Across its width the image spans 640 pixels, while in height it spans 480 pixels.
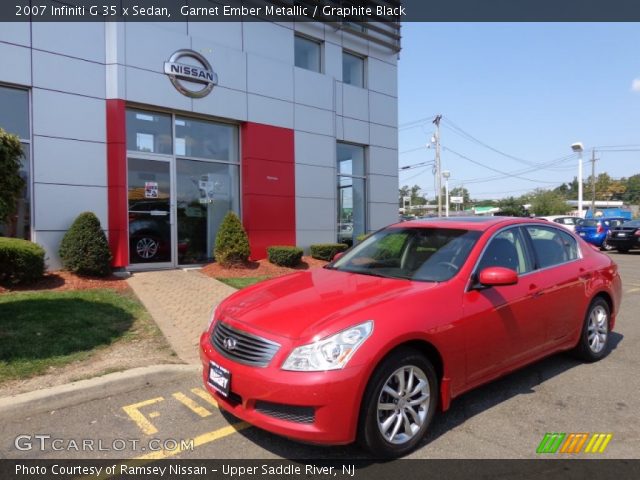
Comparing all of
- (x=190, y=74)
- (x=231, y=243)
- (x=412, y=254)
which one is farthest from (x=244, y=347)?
(x=190, y=74)

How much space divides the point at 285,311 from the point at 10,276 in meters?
6.55

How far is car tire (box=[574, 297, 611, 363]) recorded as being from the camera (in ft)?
16.0

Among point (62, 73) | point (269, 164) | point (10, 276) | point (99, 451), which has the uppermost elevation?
point (62, 73)

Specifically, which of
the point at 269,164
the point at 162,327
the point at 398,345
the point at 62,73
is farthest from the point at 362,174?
the point at 398,345

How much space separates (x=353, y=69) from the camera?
15.1m

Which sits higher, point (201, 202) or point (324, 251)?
point (201, 202)

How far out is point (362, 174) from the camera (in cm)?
1528

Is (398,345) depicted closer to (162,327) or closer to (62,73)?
(162,327)

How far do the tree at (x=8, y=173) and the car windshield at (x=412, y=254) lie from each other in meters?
3.59

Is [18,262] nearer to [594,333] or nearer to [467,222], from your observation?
[467,222]

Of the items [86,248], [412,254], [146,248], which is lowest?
[146,248]

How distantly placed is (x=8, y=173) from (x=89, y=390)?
8.55 ft

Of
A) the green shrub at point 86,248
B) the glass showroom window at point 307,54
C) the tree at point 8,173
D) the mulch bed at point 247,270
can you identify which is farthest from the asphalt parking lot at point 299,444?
the glass showroom window at point 307,54

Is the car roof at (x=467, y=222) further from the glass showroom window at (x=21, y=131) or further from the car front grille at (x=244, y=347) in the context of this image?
the glass showroom window at (x=21, y=131)
